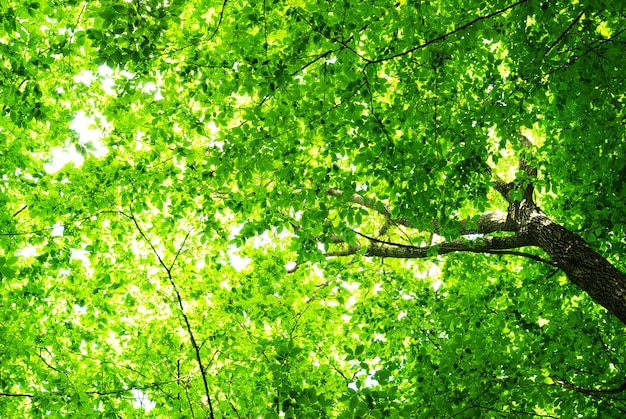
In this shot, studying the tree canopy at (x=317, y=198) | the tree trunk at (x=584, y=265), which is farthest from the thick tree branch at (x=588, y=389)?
the tree trunk at (x=584, y=265)

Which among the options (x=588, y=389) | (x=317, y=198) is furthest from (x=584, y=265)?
(x=317, y=198)

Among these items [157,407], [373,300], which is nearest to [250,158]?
[373,300]

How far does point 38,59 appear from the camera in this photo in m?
4.68

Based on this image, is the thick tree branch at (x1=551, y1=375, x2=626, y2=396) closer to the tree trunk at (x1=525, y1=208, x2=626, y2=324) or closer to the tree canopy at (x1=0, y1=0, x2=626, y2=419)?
the tree canopy at (x1=0, y1=0, x2=626, y2=419)

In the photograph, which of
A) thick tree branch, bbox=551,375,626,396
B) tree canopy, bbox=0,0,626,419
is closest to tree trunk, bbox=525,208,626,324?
tree canopy, bbox=0,0,626,419

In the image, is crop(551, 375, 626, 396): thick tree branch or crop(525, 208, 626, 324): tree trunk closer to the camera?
crop(551, 375, 626, 396): thick tree branch

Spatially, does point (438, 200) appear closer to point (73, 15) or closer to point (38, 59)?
point (38, 59)

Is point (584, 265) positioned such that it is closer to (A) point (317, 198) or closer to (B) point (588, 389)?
(B) point (588, 389)

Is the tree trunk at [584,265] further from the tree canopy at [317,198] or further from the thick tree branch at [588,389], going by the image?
the thick tree branch at [588,389]

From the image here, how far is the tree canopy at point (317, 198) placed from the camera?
4.12 meters

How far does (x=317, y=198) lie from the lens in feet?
16.7

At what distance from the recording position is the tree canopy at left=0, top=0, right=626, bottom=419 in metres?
4.12

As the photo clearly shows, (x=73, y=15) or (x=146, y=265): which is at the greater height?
(x=73, y=15)

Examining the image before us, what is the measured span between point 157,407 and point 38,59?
4.81 m
